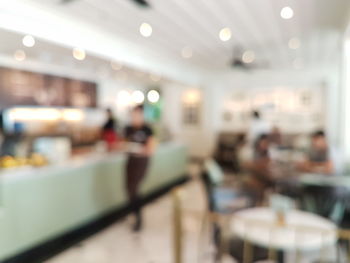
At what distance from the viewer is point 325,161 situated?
14.0 ft

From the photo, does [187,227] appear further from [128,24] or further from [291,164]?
[128,24]

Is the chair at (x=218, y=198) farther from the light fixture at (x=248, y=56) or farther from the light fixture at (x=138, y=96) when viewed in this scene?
the light fixture at (x=248, y=56)

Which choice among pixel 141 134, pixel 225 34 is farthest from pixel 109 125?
pixel 225 34

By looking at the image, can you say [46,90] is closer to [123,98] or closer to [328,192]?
[123,98]

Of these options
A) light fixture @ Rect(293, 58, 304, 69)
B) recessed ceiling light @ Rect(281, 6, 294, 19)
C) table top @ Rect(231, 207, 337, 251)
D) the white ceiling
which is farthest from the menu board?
light fixture @ Rect(293, 58, 304, 69)

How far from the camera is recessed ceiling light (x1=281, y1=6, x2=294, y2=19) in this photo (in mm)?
3177

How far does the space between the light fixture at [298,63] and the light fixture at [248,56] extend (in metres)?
1.13

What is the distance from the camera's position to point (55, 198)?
10.8ft

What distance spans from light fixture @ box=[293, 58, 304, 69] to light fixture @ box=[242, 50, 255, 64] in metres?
1.13

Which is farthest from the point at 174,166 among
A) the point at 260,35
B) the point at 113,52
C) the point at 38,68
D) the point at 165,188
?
the point at 38,68

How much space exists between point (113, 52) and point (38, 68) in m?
2.95

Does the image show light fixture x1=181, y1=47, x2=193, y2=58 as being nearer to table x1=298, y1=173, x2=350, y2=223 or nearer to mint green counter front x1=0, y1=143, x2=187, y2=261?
mint green counter front x1=0, y1=143, x2=187, y2=261

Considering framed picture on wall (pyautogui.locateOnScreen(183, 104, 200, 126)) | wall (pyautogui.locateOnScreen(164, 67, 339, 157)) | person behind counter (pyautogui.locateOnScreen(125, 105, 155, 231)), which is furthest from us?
framed picture on wall (pyautogui.locateOnScreen(183, 104, 200, 126))

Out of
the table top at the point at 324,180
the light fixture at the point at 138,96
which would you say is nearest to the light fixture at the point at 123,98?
the light fixture at the point at 138,96
